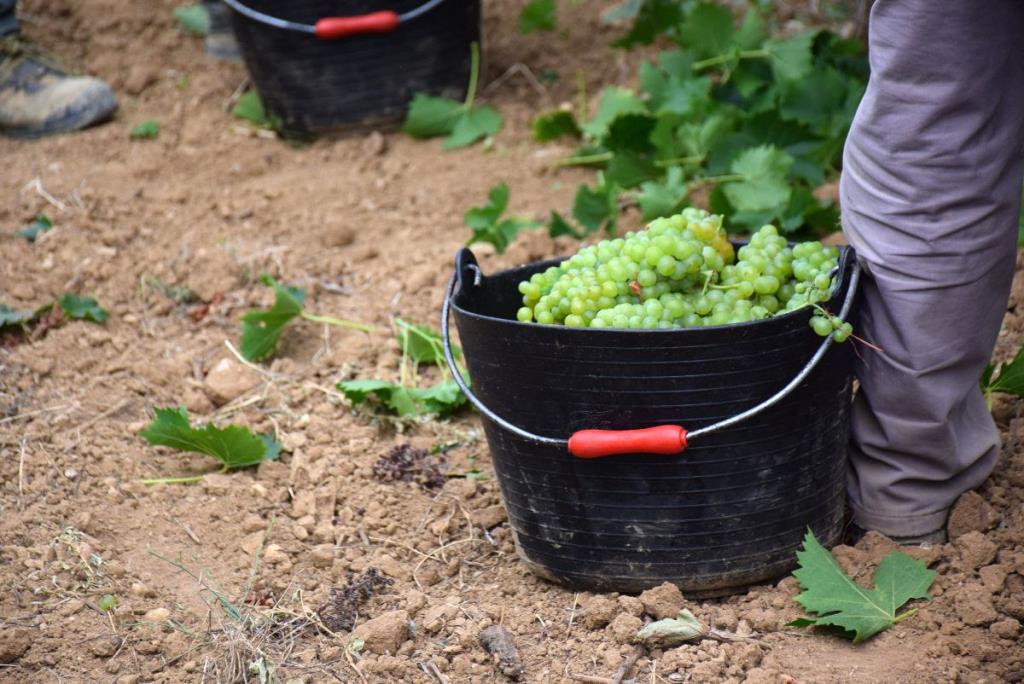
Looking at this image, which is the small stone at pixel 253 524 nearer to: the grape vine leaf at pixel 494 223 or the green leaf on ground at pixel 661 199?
the grape vine leaf at pixel 494 223

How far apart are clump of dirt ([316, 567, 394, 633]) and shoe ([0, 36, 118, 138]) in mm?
2764

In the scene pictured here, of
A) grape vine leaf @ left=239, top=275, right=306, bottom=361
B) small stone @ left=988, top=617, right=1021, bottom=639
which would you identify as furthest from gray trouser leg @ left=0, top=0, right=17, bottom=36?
small stone @ left=988, top=617, right=1021, bottom=639

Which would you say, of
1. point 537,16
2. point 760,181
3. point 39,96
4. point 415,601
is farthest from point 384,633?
point 39,96

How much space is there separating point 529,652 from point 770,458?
49 cm

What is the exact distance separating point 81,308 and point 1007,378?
2168 mm

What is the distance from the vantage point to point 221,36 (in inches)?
182

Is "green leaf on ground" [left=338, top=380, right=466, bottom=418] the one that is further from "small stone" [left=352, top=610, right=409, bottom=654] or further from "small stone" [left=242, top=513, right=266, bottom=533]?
"small stone" [left=352, top=610, right=409, bottom=654]

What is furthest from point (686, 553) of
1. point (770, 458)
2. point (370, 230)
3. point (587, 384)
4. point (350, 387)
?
point (370, 230)

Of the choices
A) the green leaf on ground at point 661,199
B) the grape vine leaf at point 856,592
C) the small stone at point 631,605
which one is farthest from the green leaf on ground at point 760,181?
the small stone at point 631,605

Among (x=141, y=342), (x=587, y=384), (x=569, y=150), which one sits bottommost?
(x=569, y=150)

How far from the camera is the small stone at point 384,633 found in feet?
5.99

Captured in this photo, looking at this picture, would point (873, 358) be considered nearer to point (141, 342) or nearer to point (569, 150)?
point (141, 342)

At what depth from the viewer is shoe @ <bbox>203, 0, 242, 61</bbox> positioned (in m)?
4.59

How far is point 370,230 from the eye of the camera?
11.4 feet
